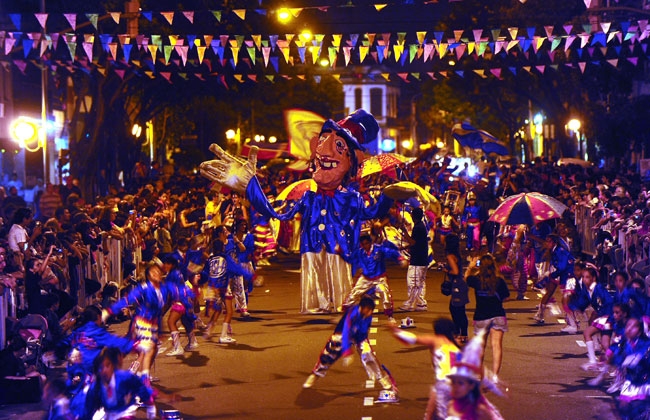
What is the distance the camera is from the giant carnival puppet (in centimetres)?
1722

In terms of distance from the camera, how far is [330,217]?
683 inches

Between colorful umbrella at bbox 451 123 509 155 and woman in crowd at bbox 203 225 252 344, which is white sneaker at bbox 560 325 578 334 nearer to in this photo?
woman in crowd at bbox 203 225 252 344

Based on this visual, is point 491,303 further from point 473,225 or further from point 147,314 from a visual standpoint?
point 473,225

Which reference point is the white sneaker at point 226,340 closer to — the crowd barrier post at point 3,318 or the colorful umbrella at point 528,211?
the crowd barrier post at point 3,318

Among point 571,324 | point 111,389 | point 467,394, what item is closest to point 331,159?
point 571,324

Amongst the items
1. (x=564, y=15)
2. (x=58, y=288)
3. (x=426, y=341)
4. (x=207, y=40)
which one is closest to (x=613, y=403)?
(x=426, y=341)

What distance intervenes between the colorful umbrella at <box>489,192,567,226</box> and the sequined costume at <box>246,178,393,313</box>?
76.5 inches

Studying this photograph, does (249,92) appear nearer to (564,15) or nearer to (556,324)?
(564,15)

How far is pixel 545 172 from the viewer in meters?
36.2

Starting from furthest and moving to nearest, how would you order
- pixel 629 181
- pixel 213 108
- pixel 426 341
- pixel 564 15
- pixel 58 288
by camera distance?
pixel 213 108 < pixel 564 15 < pixel 629 181 < pixel 58 288 < pixel 426 341

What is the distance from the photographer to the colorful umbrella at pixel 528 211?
17688 mm

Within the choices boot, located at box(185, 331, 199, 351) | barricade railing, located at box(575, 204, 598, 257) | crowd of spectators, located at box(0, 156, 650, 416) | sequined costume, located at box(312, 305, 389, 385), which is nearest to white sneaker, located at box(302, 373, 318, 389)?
sequined costume, located at box(312, 305, 389, 385)

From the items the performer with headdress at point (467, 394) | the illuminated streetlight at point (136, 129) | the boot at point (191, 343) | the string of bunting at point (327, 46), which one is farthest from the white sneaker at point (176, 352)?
the illuminated streetlight at point (136, 129)

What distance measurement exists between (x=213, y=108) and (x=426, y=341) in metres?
48.7
